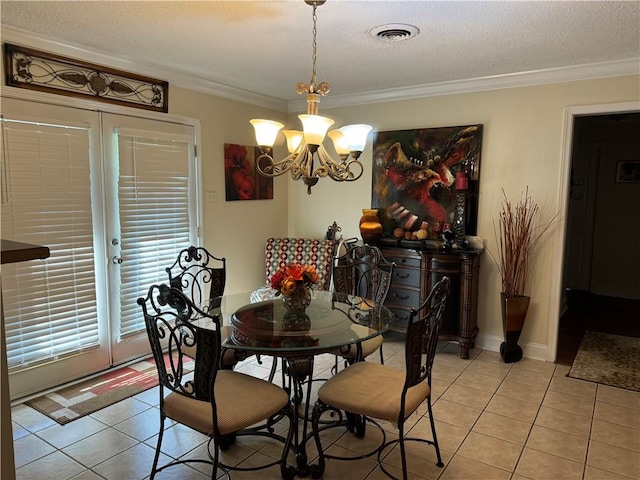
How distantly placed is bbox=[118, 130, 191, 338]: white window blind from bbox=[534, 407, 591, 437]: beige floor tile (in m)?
3.07

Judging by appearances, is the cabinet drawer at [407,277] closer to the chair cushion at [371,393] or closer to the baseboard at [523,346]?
the baseboard at [523,346]

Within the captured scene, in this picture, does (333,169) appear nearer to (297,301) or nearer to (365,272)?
(297,301)

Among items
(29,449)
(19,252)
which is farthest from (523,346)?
(19,252)

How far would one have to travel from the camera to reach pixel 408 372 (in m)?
2.08

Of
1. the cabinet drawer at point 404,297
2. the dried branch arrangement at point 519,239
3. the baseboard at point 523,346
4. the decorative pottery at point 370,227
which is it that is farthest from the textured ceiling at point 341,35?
the baseboard at point 523,346

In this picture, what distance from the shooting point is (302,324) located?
7.89 ft

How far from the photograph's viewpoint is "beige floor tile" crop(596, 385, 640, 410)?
3080 mm

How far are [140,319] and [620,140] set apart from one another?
20.1 feet

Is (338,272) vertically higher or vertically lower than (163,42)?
lower

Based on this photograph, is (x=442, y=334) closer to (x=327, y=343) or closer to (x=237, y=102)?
(x=327, y=343)

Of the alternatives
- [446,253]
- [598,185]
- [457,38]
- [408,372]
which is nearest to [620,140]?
[598,185]

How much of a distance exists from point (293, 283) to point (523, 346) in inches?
101

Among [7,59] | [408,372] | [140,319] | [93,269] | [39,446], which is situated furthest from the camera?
[140,319]

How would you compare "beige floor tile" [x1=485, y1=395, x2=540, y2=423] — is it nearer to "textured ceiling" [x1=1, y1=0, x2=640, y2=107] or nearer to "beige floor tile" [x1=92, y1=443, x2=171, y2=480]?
"beige floor tile" [x1=92, y1=443, x2=171, y2=480]
